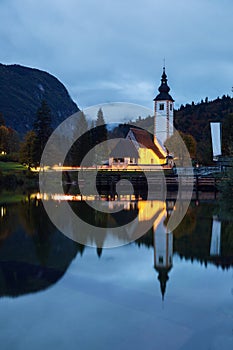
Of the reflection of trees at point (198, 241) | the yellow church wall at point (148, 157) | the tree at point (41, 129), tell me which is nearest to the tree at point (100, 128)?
the yellow church wall at point (148, 157)

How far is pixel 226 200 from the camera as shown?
99.5 feet

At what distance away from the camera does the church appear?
64750 mm

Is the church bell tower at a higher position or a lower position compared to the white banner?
higher

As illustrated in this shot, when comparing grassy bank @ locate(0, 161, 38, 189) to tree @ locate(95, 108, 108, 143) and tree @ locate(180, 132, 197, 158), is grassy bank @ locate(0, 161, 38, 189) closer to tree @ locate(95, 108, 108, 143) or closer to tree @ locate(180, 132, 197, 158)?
tree @ locate(95, 108, 108, 143)

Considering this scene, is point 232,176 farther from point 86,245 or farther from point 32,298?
point 32,298

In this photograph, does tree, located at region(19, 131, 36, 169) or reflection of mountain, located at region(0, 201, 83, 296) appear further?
tree, located at region(19, 131, 36, 169)

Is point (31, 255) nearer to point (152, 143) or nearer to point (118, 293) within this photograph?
point (118, 293)

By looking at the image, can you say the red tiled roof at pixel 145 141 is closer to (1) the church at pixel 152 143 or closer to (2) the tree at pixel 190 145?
(1) the church at pixel 152 143

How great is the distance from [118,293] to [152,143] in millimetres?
62185

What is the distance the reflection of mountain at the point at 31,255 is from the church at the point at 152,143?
44.7m

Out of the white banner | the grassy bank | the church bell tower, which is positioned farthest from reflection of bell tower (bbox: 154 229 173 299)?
the church bell tower

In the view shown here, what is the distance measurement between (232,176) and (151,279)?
18167mm

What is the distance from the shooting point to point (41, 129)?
2327 inches

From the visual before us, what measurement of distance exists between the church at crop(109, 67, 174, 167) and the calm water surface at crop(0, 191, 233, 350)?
4906 cm
